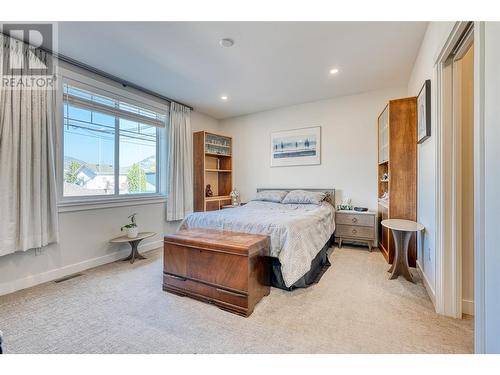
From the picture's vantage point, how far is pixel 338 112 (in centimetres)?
418

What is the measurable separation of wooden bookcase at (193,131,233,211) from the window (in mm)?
791

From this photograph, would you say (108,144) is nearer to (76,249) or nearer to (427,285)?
(76,249)

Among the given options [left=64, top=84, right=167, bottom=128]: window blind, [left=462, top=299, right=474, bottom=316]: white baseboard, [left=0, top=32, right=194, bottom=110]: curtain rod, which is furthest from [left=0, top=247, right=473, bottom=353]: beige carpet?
[left=0, top=32, right=194, bottom=110]: curtain rod

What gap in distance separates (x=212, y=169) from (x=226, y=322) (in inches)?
142

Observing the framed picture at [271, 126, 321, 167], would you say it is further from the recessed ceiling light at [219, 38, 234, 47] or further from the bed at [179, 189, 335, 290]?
the recessed ceiling light at [219, 38, 234, 47]

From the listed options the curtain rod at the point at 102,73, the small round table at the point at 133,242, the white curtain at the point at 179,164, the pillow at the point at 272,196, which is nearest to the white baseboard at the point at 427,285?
the pillow at the point at 272,196

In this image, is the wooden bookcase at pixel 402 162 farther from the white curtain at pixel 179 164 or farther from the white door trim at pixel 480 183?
the white curtain at pixel 179 164

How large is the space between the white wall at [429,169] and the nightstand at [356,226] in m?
0.87

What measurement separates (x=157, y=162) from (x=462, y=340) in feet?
14.0

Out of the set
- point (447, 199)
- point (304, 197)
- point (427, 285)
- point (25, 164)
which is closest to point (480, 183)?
point (447, 199)

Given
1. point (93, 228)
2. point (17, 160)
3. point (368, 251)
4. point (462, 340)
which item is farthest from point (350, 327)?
point (17, 160)

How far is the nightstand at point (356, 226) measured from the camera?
3578 mm

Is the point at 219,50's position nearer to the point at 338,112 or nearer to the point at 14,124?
the point at 14,124

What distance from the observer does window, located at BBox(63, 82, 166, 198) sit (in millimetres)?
2928
